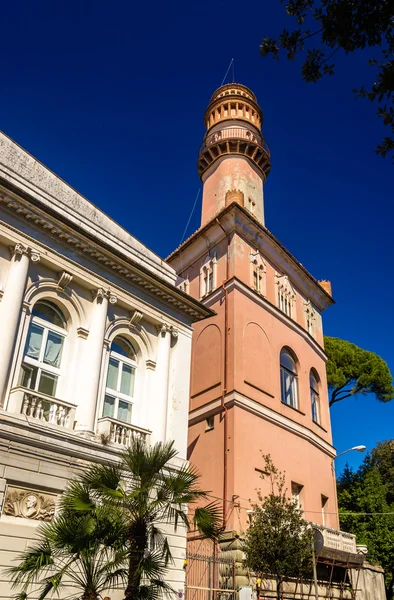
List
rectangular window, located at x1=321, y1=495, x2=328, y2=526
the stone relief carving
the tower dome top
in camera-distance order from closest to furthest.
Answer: the stone relief carving, rectangular window, located at x1=321, y1=495, x2=328, y2=526, the tower dome top

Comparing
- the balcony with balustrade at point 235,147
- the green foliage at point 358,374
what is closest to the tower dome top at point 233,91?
the balcony with balustrade at point 235,147

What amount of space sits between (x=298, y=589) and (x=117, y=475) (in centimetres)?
1061

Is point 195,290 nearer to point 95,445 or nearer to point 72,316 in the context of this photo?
point 72,316

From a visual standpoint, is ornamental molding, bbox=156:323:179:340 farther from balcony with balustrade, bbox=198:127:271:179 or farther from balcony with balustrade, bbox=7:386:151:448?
balcony with balustrade, bbox=198:127:271:179

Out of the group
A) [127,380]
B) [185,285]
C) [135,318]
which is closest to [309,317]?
[185,285]

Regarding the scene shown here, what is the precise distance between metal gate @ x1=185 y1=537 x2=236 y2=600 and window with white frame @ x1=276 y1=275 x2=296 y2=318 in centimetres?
1102

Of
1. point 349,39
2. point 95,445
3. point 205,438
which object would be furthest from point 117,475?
point 205,438

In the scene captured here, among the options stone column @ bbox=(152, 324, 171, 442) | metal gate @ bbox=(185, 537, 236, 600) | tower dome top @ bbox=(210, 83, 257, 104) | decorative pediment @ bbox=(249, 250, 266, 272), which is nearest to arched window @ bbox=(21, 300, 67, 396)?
stone column @ bbox=(152, 324, 171, 442)

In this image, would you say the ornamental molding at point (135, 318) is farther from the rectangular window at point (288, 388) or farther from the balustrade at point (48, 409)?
the rectangular window at point (288, 388)

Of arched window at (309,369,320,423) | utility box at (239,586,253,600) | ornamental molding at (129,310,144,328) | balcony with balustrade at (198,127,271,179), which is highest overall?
balcony with balustrade at (198,127,271,179)

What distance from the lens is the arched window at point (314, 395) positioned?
2505 centimetres

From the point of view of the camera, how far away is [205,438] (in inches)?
798

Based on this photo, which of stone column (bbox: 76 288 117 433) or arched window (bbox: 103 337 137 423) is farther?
arched window (bbox: 103 337 137 423)

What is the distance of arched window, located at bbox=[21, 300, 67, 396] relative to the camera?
44.8 ft
